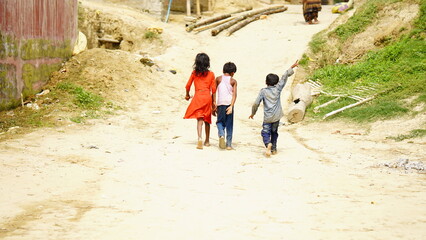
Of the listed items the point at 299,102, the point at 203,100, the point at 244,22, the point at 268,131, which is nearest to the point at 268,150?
the point at 268,131

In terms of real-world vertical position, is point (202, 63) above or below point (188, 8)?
below

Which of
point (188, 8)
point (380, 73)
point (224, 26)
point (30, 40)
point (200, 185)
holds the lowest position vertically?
point (200, 185)

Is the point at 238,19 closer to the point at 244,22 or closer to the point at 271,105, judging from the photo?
the point at 244,22

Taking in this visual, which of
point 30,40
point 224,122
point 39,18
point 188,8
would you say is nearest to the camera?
point 224,122

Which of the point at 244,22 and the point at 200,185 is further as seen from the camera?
the point at 244,22

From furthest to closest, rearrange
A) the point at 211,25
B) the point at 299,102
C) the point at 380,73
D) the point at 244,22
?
the point at 244,22 < the point at 211,25 < the point at 380,73 < the point at 299,102

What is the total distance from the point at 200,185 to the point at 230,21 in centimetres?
1613

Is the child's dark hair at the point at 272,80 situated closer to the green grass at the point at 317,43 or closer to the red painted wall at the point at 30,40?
the red painted wall at the point at 30,40

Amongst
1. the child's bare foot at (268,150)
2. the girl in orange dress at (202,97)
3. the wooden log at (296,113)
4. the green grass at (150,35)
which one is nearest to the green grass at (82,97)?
the girl in orange dress at (202,97)

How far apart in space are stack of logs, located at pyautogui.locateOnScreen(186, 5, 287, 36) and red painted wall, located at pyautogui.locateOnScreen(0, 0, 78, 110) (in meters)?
7.96

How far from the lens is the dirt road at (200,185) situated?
420 centimetres

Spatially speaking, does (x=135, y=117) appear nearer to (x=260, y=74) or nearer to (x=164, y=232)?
(x=260, y=74)

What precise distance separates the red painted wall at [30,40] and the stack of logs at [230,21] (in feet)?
26.1

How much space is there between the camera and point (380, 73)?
503 inches
